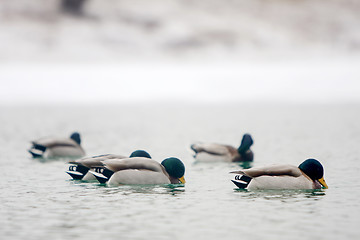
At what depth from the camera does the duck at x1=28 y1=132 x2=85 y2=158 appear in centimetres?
1731

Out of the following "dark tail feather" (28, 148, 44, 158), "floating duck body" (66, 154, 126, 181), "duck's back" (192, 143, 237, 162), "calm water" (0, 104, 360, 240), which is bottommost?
"calm water" (0, 104, 360, 240)

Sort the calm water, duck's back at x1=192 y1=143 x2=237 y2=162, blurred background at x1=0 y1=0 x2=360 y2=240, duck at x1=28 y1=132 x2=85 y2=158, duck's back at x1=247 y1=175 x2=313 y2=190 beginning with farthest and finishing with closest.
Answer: duck at x1=28 y1=132 x2=85 y2=158
duck's back at x1=192 y1=143 x2=237 y2=162
duck's back at x1=247 y1=175 x2=313 y2=190
blurred background at x1=0 y1=0 x2=360 y2=240
the calm water

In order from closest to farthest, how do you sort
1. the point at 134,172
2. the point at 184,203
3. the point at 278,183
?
the point at 184,203 → the point at 278,183 → the point at 134,172

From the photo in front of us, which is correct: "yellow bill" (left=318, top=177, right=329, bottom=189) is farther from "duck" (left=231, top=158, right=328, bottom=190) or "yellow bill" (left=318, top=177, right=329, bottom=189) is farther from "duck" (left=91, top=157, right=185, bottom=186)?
"duck" (left=91, top=157, right=185, bottom=186)

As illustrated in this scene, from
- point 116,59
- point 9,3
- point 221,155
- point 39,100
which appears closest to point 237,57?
point 116,59

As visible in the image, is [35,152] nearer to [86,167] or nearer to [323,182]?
[86,167]

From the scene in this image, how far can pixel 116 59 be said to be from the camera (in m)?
78.9

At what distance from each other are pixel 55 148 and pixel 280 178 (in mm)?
6675

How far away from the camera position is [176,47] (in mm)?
81875

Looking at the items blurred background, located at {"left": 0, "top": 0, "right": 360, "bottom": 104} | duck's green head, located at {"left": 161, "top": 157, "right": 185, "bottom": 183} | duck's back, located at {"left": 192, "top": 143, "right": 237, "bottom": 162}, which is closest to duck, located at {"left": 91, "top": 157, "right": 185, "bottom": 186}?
duck's green head, located at {"left": 161, "top": 157, "right": 185, "bottom": 183}

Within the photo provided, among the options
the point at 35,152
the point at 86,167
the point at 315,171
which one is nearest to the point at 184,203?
the point at 315,171

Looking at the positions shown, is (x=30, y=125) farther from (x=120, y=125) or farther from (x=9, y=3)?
(x=9, y=3)

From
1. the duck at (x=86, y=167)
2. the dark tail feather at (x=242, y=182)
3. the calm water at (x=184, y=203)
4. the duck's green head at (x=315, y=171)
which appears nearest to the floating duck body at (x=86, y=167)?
the duck at (x=86, y=167)

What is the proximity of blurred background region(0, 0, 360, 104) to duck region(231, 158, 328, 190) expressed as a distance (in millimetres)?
43301
